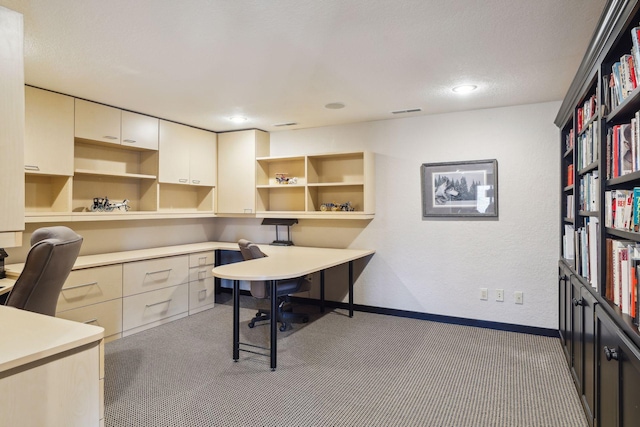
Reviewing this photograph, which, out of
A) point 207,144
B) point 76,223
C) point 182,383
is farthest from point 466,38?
point 76,223

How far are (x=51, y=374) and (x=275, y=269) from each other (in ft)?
5.97

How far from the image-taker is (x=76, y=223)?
3.67 metres

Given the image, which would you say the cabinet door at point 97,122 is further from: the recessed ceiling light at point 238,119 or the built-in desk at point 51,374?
the built-in desk at point 51,374

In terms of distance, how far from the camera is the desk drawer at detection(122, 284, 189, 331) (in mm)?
3538

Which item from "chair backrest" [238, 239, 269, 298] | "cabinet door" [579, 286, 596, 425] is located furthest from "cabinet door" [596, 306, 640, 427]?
"chair backrest" [238, 239, 269, 298]

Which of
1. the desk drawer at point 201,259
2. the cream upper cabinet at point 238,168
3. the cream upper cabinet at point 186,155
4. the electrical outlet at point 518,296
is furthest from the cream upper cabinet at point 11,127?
the electrical outlet at point 518,296

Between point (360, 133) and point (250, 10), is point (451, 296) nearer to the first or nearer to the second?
point (360, 133)

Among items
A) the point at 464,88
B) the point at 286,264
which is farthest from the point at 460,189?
the point at 286,264

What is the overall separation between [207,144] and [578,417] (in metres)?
4.46

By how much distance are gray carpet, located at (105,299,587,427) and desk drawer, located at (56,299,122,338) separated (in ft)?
0.49

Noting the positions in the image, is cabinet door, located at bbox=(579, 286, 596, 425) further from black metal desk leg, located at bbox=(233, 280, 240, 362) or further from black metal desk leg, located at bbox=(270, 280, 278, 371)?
black metal desk leg, located at bbox=(233, 280, 240, 362)

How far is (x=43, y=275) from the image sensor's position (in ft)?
5.84

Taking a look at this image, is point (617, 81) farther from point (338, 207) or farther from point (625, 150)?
point (338, 207)

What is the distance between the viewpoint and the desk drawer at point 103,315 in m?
3.10
